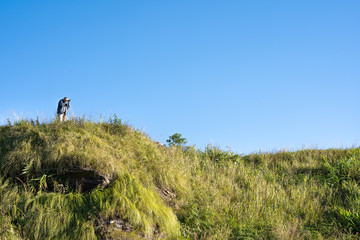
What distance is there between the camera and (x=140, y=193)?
7.85 meters

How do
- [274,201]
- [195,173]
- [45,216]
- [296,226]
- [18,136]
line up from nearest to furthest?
[45,216], [296,226], [18,136], [274,201], [195,173]

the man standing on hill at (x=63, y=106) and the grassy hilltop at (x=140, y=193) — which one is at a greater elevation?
the man standing on hill at (x=63, y=106)

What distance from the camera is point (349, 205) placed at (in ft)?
34.5

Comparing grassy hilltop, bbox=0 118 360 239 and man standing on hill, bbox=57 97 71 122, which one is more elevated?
man standing on hill, bbox=57 97 71 122

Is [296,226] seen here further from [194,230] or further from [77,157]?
[77,157]

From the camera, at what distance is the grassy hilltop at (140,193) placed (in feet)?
23.6

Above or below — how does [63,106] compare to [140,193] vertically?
above

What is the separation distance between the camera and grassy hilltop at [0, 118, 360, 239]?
23.6 feet

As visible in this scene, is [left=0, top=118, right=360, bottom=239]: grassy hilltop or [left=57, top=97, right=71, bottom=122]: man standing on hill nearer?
[left=0, top=118, right=360, bottom=239]: grassy hilltop

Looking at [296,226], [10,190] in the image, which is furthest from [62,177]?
[296,226]

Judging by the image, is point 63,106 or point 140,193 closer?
point 140,193

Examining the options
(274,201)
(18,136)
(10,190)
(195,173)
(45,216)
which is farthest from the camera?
(195,173)

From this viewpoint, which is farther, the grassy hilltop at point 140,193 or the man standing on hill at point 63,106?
the man standing on hill at point 63,106

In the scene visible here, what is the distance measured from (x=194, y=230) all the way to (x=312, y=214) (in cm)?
412
